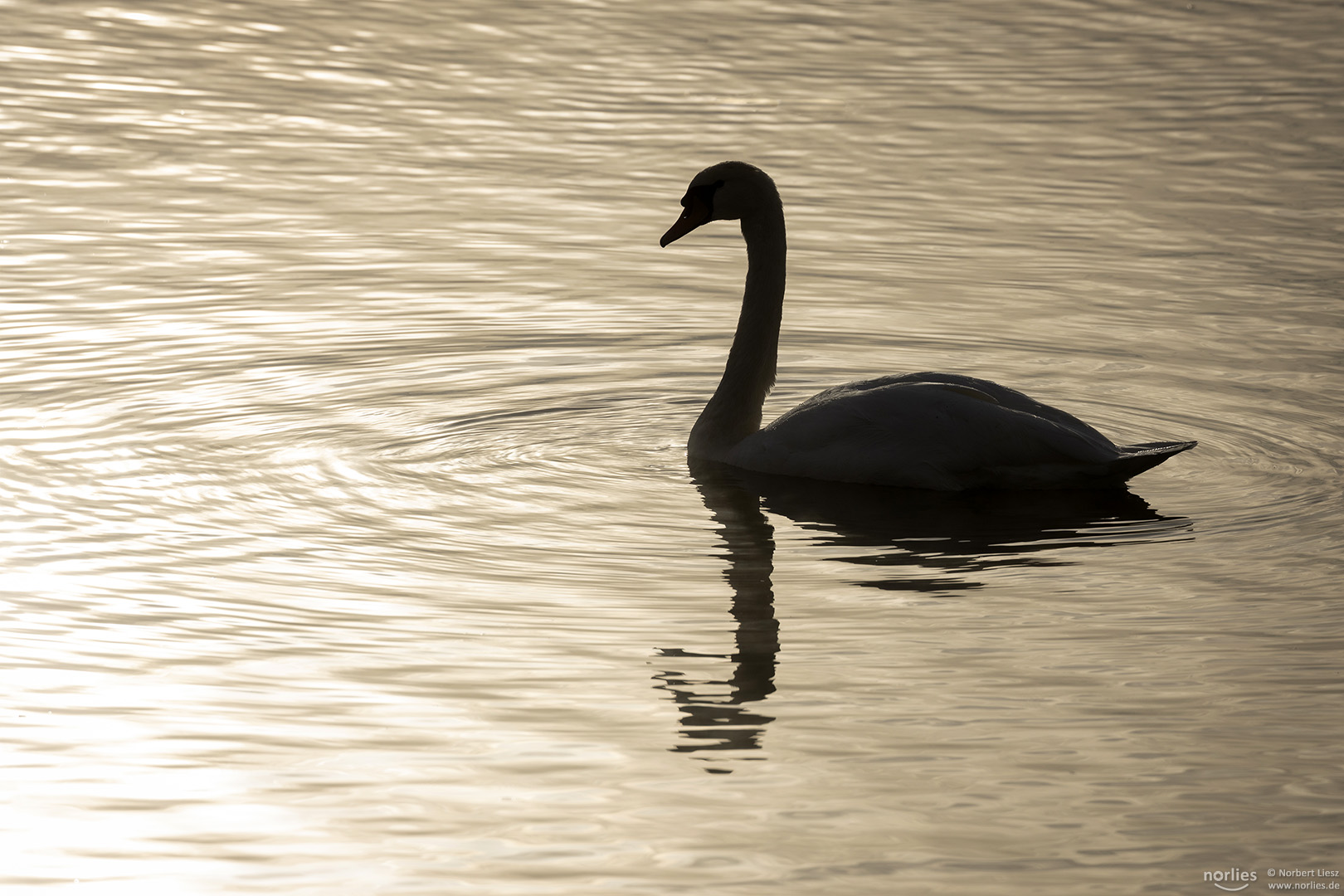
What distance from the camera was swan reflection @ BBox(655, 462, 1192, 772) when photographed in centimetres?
718

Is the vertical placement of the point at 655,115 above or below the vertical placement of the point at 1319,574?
above

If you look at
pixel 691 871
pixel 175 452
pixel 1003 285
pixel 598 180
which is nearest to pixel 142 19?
pixel 598 180

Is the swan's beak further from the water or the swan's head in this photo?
the water

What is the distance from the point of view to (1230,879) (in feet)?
18.1

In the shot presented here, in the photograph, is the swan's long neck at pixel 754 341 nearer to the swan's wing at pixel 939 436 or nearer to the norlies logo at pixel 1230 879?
the swan's wing at pixel 939 436

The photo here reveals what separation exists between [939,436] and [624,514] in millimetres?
1582

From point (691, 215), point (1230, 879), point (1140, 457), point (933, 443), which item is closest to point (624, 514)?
point (933, 443)

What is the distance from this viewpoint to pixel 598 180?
17109mm

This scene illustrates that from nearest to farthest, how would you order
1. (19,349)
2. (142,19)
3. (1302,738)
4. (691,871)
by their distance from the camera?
(691,871)
(1302,738)
(19,349)
(142,19)

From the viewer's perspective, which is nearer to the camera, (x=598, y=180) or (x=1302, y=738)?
(x=1302, y=738)

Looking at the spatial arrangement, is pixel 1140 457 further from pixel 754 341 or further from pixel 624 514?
Result: pixel 624 514

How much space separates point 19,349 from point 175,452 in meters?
2.32

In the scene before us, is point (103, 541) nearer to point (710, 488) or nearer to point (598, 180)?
point (710, 488)

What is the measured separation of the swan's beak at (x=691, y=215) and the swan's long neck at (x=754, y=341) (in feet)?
0.74
